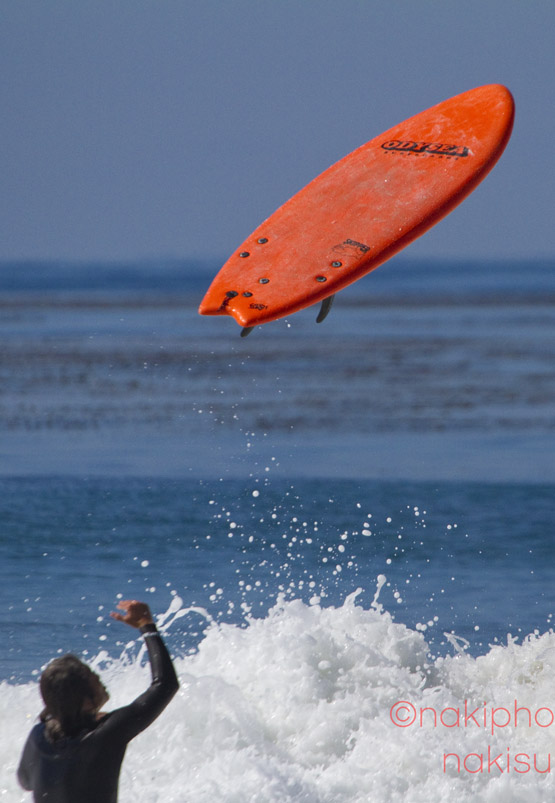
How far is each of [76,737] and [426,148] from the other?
13.2 ft

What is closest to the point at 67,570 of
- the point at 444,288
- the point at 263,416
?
the point at 263,416

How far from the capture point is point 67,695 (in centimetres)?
306

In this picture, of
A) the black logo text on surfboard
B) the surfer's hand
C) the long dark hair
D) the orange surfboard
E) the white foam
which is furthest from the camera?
the black logo text on surfboard

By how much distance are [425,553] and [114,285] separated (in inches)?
1286

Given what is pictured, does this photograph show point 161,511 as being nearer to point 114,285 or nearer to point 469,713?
point 469,713

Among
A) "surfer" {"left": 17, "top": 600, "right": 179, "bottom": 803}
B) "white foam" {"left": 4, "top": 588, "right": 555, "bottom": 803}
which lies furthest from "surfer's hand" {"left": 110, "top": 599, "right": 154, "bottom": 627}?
"white foam" {"left": 4, "top": 588, "right": 555, "bottom": 803}

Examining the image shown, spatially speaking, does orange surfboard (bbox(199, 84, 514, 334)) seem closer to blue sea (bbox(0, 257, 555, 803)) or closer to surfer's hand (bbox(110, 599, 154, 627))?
blue sea (bbox(0, 257, 555, 803))

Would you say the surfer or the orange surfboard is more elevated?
the orange surfboard

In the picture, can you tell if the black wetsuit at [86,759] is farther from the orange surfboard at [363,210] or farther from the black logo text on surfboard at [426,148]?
the black logo text on surfboard at [426,148]

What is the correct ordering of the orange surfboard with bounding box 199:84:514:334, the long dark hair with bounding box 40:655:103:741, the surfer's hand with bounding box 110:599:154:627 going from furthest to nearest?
the orange surfboard with bounding box 199:84:514:334 → the surfer's hand with bounding box 110:599:154:627 → the long dark hair with bounding box 40:655:103:741

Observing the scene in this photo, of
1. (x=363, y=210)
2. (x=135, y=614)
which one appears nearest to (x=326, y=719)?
(x=135, y=614)

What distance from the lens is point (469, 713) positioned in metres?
5.10

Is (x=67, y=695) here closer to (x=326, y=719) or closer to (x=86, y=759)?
(x=86, y=759)

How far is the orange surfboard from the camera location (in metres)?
5.23
